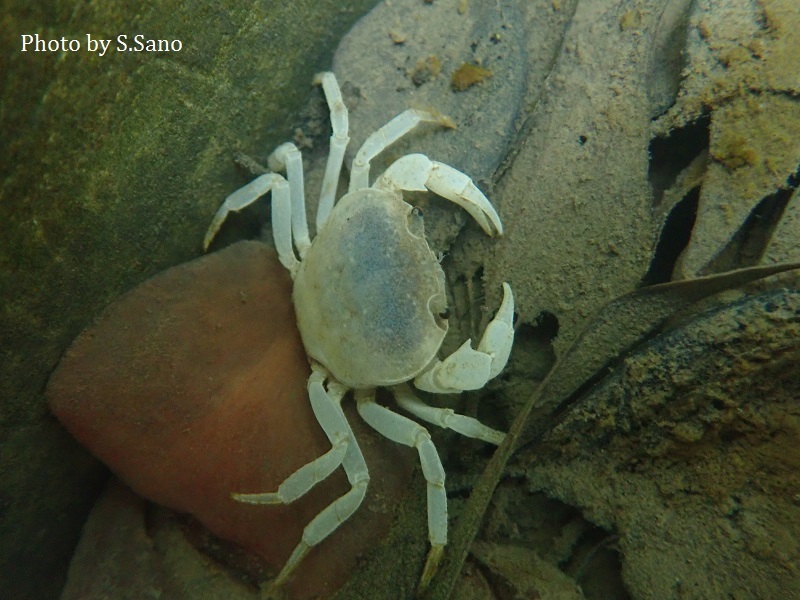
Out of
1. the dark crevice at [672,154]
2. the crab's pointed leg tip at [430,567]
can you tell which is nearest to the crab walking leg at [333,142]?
the dark crevice at [672,154]

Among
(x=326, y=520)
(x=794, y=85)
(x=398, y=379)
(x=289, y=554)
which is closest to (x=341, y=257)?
(x=398, y=379)

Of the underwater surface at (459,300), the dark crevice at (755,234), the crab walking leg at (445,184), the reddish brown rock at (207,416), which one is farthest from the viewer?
the crab walking leg at (445,184)

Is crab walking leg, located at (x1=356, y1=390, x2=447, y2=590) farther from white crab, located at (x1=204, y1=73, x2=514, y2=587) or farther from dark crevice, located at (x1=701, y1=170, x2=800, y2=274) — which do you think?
dark crevice, located at (x1=701, y1=170, x2=800, y2=274)

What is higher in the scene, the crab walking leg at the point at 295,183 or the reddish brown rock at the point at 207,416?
the crab walking leg at the point at 295,183

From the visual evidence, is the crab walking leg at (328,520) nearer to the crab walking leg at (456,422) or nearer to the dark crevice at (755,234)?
the crab walking leg at (456,422)

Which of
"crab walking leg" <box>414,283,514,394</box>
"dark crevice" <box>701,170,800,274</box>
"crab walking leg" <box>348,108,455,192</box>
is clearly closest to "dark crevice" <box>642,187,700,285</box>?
"dark crevice" <box>701,170,800,274</box>

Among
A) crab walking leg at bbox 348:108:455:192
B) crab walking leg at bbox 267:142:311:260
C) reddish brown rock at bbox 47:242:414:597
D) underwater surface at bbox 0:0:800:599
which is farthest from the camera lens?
crab walking leg at bbox 267:142:311:260
